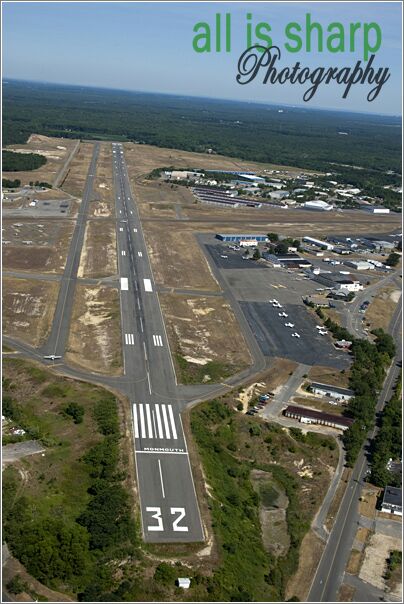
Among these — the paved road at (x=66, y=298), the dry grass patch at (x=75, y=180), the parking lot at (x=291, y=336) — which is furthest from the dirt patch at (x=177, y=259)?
the dry grass patch at (x=75, y=180)

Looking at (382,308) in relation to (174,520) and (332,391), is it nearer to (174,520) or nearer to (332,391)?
(332,391)

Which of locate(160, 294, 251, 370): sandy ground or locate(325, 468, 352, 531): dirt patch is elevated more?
locate(160, 294, 251, 370): sandy ground

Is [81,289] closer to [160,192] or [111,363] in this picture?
[111,363]

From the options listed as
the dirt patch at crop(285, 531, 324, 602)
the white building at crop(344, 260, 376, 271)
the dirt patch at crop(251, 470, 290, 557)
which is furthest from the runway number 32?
the white building at crop(344, 260, 376, 271)

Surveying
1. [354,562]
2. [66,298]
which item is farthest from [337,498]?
[66,298]

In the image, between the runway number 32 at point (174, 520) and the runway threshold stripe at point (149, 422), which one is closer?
the runway number 32 at point (174, 520)

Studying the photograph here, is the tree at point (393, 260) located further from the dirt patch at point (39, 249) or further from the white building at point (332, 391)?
the dirt patch at point (39, 249)

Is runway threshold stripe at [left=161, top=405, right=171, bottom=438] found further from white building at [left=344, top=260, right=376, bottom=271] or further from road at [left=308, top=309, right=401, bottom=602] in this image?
white building at [left=344, top=260, right=376, bottom=271]
